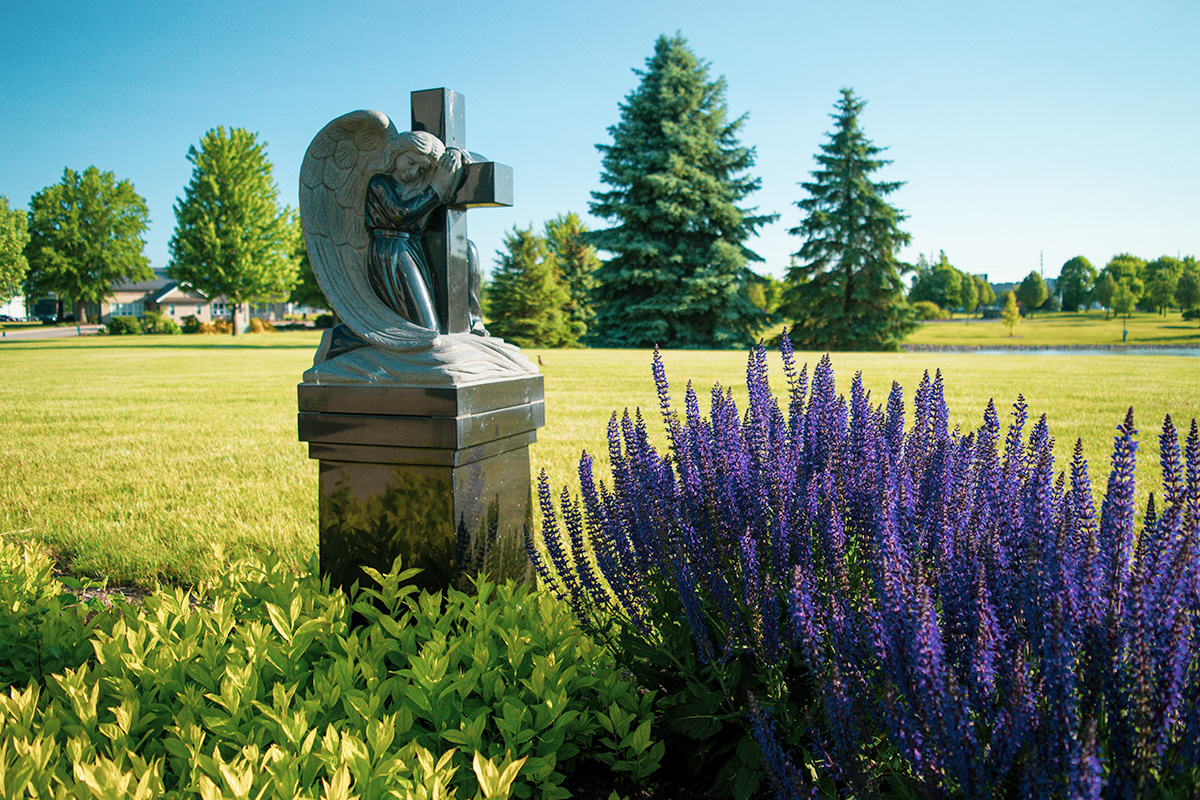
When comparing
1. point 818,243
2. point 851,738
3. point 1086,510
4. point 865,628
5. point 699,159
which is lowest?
point 851,738

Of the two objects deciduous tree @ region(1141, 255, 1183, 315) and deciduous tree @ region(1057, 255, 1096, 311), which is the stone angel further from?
deciduous tree @ region(1057, 255, 1096, 311)

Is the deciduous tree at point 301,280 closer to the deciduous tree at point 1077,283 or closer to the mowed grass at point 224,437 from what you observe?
the mowed grass at point 224,437

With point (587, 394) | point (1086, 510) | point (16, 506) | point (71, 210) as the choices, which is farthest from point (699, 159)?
point (71, 210)

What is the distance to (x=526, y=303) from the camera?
32.0 metres

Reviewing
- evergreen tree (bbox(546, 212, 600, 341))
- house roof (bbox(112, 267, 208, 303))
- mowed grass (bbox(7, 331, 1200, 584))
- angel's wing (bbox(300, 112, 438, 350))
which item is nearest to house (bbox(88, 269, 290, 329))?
house roof (bbox(112, 267, 208, 303))

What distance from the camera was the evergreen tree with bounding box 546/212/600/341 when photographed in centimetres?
4119

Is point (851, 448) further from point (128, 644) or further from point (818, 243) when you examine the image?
point (818, 243)

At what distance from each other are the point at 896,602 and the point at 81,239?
2550 inches

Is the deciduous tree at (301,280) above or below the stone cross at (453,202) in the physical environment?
above

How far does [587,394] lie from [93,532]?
8089mm

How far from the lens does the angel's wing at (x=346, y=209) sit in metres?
3.41

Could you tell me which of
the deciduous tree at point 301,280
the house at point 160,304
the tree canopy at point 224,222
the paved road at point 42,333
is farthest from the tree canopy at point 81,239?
the house at point 160,304

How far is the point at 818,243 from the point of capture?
36281mm

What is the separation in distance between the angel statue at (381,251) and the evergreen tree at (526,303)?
27759 millimetres
